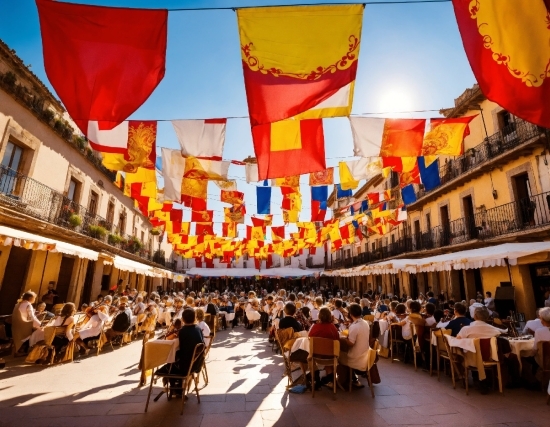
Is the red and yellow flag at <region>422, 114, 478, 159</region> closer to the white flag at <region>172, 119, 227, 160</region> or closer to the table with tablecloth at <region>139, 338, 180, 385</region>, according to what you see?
the white flag at <region>172, 119, 227, 160</region>

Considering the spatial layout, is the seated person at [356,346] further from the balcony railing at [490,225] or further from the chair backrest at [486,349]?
the balcony railing at [490,225]

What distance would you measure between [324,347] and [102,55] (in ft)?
17.0

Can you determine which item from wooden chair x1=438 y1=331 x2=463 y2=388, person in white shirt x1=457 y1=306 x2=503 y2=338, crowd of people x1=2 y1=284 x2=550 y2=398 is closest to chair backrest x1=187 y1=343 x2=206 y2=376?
crowd of people x1=2 y1=284 x2=550 y2=398

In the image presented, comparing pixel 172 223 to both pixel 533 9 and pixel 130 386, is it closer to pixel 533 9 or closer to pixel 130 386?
pixel 130 386

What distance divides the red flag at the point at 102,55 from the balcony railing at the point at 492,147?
12.5 metres

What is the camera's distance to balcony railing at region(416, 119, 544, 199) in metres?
11.7

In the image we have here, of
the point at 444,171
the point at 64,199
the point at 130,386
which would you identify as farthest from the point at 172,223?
the point at 444,171

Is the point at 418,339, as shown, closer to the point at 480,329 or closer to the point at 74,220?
the point at 480,329

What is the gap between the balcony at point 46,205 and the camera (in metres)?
9.73

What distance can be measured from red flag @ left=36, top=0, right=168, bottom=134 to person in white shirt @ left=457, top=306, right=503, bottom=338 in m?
6.10

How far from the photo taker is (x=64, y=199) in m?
12.7

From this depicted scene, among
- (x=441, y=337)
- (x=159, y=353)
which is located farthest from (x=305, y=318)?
(x=159, y=353)

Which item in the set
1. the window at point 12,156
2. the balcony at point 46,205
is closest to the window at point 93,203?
the balcony at point 46,205

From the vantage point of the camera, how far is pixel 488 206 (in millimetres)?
13820
